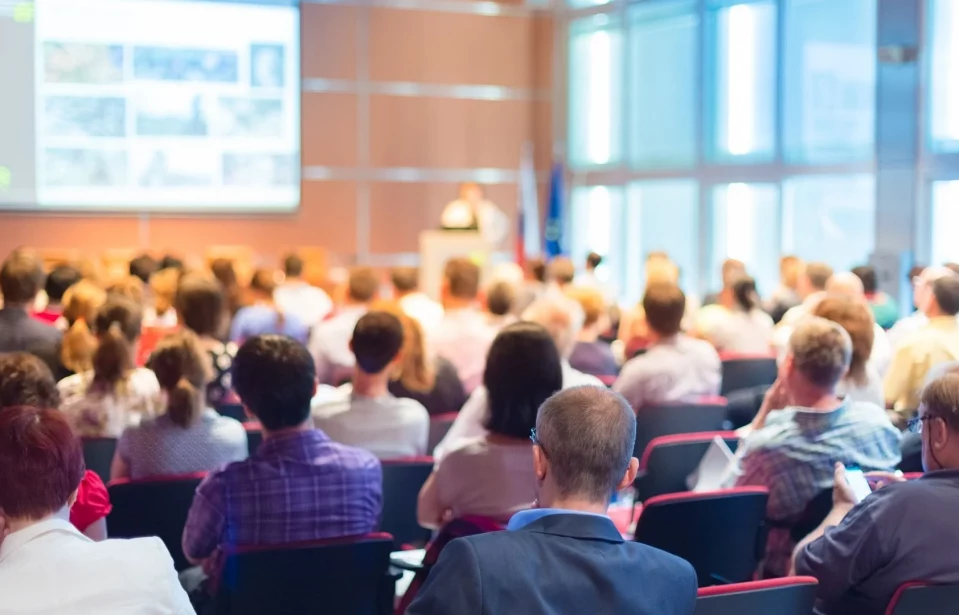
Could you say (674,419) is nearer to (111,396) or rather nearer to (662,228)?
(111,396)

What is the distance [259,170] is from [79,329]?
24.0 feet

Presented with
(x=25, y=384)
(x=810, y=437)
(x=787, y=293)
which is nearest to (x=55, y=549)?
(x=25, y=384)

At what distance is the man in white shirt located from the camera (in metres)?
12.4

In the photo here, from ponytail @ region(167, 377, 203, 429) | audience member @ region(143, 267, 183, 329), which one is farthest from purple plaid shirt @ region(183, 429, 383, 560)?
audience member @ region(143, 267, 183, 329)

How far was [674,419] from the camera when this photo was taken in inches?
208

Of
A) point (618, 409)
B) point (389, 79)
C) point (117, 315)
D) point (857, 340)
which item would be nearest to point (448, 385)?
point (117, 315)

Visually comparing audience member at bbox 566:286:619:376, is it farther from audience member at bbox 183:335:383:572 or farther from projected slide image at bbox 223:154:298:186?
projected slide image at bbox 223:154:298:186

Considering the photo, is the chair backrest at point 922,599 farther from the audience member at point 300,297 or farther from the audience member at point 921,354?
the audience member at point 300,297

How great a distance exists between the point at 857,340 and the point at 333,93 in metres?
9.48

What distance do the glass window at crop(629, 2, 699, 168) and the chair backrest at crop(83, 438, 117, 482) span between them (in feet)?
29.8

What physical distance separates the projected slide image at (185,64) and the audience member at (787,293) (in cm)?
617

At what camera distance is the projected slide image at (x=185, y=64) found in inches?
462

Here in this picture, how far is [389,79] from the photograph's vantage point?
13281 mm

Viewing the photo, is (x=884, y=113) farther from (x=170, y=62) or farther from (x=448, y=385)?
(x=170, y=62)
